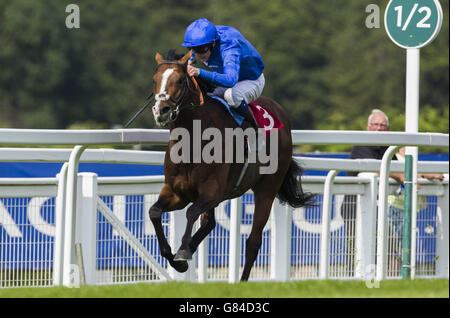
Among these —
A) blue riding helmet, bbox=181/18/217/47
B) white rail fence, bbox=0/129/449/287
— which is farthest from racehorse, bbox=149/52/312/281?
white rail fence, bbox=0/129/449/287

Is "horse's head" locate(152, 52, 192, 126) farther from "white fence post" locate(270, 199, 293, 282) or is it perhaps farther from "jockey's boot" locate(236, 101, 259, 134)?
"white fence post" locate(270, 199, 293, 282)

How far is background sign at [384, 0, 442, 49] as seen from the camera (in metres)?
7.20

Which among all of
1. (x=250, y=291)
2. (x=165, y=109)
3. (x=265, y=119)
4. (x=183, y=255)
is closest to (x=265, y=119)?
(x=265, y=119)

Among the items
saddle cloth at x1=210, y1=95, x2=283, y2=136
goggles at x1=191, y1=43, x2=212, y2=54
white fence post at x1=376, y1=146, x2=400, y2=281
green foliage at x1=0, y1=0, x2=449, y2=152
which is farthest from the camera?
green foliage at x1=0, y1=0, x2=449, y2=152

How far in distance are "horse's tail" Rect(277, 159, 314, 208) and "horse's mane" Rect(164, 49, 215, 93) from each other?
3.03ft

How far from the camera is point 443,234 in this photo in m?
8.78

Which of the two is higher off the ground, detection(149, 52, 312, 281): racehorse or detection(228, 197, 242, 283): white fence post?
detection(149, 52, 312, 281): racehorse

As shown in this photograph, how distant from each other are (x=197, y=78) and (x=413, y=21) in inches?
80.2

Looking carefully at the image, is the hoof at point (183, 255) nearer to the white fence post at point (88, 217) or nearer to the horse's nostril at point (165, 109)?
the horse's nostril at point (165, 109)

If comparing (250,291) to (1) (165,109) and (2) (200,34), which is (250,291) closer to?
(1) (165,109)

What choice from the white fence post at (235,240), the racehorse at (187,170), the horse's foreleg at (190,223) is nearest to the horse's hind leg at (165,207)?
the racehorse at (187,170)

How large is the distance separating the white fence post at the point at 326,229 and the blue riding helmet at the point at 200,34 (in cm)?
204

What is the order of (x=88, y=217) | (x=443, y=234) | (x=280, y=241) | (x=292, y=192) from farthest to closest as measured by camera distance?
(x=443, y=234)
(x=280, y=241)
(x=292, y=192)
(x=88, y=217)
